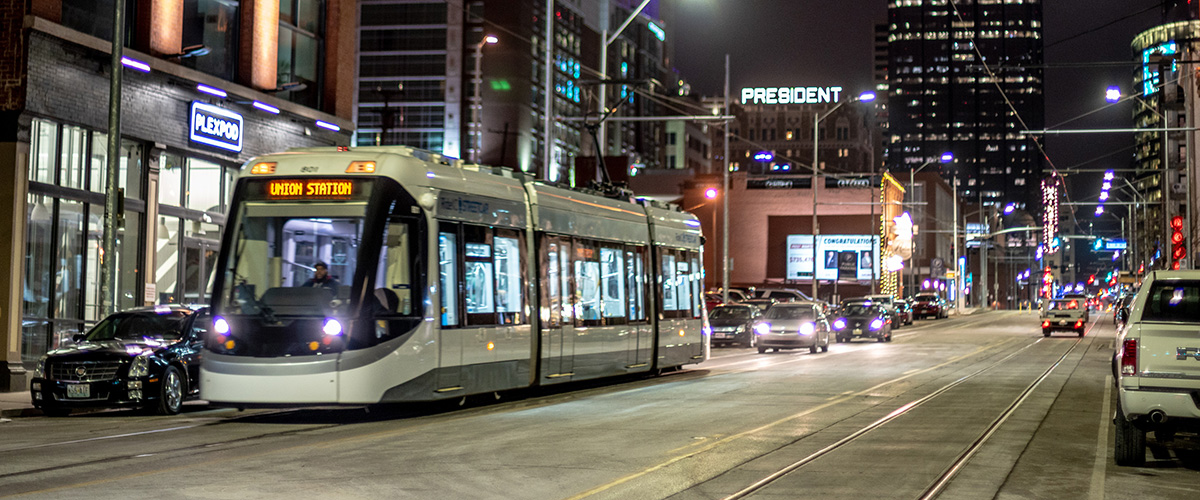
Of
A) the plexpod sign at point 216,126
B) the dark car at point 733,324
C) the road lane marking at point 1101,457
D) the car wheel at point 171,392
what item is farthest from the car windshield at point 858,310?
the car wheel at point 171,392

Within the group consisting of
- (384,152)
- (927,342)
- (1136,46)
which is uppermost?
(1136,46)

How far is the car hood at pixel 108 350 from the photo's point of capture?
652 inches

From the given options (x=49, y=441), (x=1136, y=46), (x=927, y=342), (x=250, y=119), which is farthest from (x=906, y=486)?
(x=1136, y=46)

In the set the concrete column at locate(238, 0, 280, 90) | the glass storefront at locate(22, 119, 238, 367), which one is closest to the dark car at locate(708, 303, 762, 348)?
the concrete column at locate(238, 0, 280, 90)

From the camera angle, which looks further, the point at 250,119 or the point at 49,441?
the point at 250,119

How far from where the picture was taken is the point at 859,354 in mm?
34781

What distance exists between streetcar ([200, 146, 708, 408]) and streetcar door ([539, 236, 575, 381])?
0.07 m

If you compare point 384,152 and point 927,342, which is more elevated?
point 384,152

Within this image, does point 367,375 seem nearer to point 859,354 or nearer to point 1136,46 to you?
point 859,354

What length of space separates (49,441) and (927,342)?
3557cm

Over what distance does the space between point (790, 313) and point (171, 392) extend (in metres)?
22.2

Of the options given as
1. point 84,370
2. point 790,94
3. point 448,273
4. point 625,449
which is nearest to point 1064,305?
point 448,273

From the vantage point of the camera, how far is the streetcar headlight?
13875mm

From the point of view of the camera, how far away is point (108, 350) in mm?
16641
